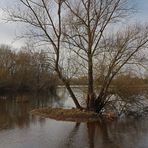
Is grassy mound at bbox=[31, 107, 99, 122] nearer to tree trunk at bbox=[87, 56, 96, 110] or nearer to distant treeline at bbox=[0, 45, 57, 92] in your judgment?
tree trunk at bbox=[87, 56, 96, 110]

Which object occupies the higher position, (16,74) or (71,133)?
(16,74)

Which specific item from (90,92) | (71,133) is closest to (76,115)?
(90,92)

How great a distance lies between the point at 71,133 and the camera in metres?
17.0

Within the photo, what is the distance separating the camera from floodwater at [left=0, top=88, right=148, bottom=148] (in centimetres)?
1418

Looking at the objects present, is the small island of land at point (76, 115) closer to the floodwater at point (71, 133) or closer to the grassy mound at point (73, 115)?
the grassy mound at point (73, 115)

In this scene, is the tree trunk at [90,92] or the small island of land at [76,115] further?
the tree trunk at [90,92]

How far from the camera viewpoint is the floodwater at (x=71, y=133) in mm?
14180

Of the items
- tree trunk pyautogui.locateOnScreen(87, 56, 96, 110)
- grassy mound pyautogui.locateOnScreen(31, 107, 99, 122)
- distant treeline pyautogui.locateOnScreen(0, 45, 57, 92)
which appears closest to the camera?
grassy mound pyautogui.locateOnScreen(31, 107, 99, 122)

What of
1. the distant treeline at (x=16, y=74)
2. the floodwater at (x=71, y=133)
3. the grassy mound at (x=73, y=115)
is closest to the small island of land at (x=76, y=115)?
the grassy mound at (x=73, y=115)

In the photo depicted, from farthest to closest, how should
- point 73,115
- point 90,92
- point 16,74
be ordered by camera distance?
point 16,74, point 90,92, point 73,115

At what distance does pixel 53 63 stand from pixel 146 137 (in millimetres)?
10870

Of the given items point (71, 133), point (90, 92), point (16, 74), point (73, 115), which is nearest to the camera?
point (71, 133)

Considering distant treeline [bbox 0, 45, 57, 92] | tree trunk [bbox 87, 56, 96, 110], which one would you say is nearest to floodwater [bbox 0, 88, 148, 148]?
tree trunk [bbox 87, 56, 96, 110]

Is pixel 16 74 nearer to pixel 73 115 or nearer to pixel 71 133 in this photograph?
pixel 73 115
